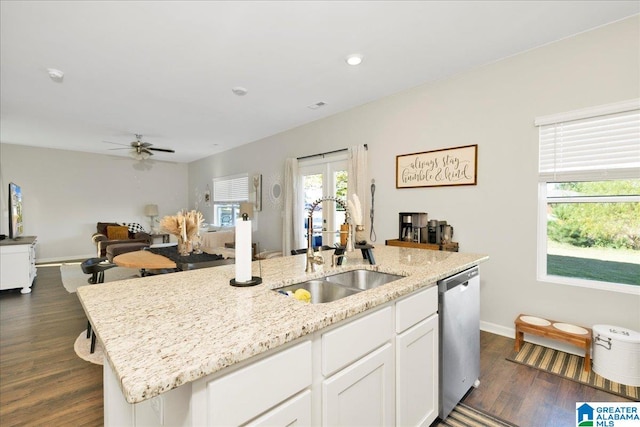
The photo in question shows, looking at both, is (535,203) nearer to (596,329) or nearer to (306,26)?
(596,329)

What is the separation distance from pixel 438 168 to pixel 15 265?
20.1ft

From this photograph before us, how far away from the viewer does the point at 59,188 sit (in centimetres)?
713

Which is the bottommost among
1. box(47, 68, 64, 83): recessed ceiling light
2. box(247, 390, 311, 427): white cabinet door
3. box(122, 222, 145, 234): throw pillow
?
box(247, 390, 311, 427): white cabinet door

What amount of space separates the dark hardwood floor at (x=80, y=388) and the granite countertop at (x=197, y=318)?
3.40 feet

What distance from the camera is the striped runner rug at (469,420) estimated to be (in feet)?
5.65

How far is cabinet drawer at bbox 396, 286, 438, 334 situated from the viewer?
1353mm

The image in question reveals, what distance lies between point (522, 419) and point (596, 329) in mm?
1057

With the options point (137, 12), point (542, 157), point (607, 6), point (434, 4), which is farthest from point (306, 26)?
point (542, 157)

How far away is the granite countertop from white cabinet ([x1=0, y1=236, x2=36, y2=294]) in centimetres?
467

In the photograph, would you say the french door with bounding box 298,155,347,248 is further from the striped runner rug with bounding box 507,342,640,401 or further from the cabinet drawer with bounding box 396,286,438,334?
the cabinet drawer with bounding box 396,286,438,334

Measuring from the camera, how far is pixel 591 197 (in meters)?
2.54

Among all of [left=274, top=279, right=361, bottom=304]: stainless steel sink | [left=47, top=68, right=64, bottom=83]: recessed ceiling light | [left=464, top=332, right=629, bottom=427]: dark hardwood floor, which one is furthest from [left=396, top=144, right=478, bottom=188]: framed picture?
[left=47, top=68, right=64, bottom=83]: recessed ceiling light

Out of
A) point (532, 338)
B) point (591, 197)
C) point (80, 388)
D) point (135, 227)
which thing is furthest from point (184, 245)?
point (135, 227)

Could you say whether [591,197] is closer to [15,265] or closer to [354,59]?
[354,59]
